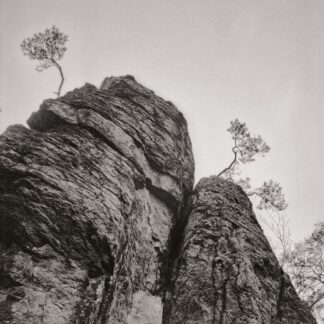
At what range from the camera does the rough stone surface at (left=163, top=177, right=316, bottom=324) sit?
11.5 meters

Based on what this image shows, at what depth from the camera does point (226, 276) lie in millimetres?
12531

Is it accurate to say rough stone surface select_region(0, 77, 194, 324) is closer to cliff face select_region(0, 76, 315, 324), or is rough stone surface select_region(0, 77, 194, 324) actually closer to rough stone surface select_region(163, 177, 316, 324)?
cliff face select_region(0, 76, 315, 324)

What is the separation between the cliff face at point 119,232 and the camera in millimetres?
8773

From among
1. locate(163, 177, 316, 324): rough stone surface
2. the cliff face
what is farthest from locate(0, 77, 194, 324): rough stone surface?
locate(163, 177, 316, 324): rough stone surface

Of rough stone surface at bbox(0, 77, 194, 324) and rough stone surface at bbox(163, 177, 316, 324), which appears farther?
rough stone surface at bbox(163, 177, 316, 324)

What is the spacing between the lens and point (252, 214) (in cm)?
1725

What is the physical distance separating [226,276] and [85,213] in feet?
20.8

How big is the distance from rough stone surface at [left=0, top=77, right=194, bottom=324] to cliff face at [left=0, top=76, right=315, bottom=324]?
0.12 ft

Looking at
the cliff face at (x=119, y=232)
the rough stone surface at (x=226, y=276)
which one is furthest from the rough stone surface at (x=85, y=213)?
the rough stone surface at (x=226, y=276)

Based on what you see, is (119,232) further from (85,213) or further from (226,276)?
(226,276)

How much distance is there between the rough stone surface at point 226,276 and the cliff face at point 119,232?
0.04 meters

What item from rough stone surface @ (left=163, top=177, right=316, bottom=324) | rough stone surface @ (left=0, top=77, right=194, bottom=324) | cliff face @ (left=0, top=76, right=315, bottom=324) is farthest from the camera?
rough stone surface @ (left=163, top=177, right=316, bottom=324)

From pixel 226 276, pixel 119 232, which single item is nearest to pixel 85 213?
pixel 119 232

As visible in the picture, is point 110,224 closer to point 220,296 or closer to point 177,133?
point 220,296
